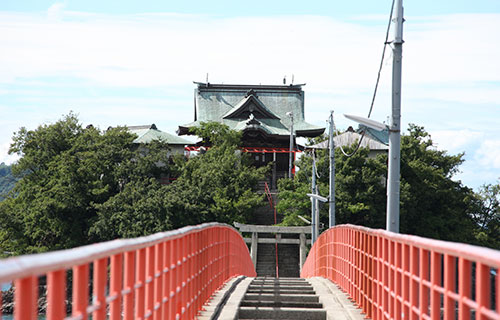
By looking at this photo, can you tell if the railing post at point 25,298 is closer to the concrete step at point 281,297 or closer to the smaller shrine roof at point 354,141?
the concrete step at point 281,297

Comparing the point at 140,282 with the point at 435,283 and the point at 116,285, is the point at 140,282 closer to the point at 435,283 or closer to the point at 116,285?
the point at 116,285

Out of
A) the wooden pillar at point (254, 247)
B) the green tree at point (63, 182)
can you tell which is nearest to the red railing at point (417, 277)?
the wooden pillar at point (254, 247)

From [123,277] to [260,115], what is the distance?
58.1 m

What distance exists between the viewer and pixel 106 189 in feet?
161

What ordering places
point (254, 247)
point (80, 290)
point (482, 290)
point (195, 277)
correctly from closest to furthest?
point (80, 290) → point (482, 290) → point (195, 277) → point (254, 247)

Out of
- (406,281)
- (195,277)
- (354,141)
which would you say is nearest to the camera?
(406,281)

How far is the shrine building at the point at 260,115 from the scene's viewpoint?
59625 mm

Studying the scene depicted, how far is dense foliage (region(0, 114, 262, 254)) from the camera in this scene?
46.0 m

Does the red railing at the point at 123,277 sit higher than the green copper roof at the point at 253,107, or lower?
lower

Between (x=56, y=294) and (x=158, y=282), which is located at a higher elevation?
(x=56, y=294)

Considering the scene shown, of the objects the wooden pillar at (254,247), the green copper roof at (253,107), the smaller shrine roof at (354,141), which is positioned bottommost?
the wooden pillar at (254,247)

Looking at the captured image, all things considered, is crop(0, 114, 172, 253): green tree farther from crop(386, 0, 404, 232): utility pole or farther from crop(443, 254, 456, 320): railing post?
crop(443, 254, 456, 320): railing post

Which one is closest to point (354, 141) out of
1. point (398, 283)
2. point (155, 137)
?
point (155, 137)

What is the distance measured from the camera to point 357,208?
44.5 meters
